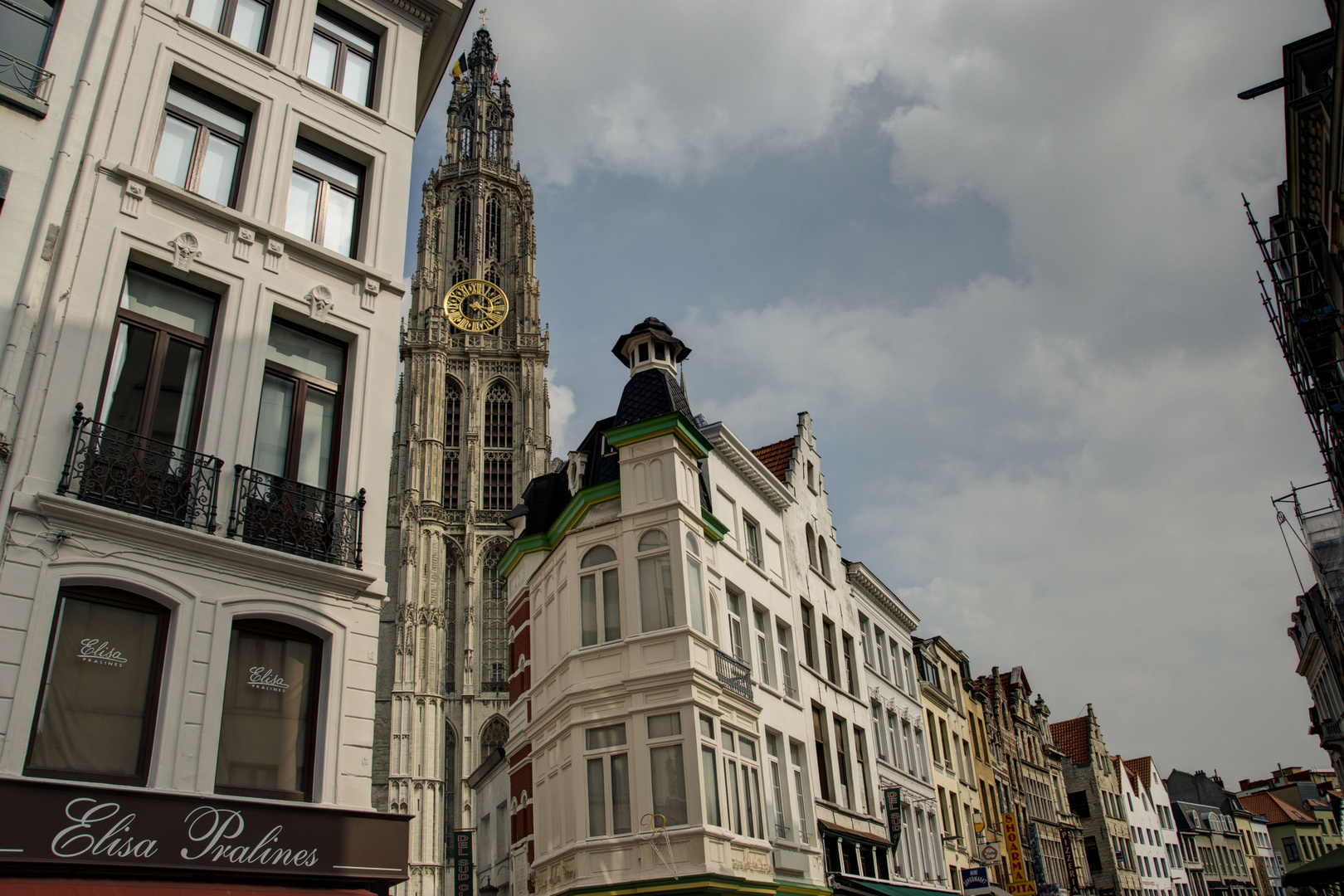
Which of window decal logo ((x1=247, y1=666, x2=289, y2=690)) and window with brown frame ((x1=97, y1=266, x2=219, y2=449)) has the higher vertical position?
window with brown frame ((x1=97, y1=266, x2=219, y2=449))

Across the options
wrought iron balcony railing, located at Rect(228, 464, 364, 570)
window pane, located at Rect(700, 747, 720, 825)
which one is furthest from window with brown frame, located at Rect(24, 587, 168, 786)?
window pane, located at Rect(700, 747, 720, 825)

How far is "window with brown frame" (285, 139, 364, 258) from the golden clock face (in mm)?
68971

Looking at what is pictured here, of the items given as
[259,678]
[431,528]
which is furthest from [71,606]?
[431,528]

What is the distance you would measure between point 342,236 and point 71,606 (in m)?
5.43

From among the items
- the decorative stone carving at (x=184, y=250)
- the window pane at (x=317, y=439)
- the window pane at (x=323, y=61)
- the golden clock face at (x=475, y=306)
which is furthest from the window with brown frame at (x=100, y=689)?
the golden clock face at (x=475, y=306)

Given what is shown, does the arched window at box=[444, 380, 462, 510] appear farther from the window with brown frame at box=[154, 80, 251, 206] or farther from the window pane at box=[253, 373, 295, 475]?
the window pane at box=[253, 373, 295, 475]

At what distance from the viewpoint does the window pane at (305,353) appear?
34.8 feet

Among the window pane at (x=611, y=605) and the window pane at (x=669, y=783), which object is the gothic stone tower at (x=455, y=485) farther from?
the window pane at (x=669, y=783)

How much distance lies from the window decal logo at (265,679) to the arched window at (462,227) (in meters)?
79.4

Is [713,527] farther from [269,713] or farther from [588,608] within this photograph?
[269,713]

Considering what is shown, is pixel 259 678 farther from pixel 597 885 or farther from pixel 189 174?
pixel 597 885

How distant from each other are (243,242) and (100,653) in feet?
15.2

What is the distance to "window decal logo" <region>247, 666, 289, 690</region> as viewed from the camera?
921 cm

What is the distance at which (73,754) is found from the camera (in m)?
7.88
